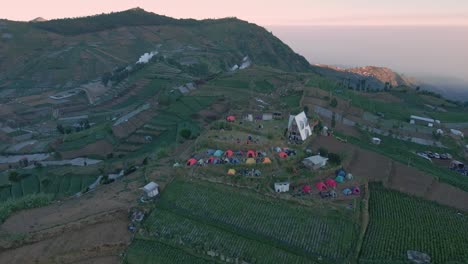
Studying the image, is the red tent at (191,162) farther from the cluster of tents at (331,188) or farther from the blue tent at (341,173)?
the blue tent at (341,173)

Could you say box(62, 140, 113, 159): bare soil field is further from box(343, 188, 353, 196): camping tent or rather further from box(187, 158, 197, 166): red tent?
box(343, 188, 353, 196): camping tent

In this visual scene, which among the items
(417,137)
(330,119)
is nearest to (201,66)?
(330,119)

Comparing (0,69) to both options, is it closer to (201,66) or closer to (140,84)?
(140,84)

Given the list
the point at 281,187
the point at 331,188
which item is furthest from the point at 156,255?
the point at 331,188

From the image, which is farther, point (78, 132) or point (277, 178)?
point (78, 132)

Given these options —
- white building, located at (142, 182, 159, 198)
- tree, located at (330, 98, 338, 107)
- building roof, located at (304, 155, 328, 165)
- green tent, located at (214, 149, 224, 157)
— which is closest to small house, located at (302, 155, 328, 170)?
building roof, located at (304, 155, 328, 165)

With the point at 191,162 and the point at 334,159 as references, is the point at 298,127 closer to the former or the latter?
the point at 334,159

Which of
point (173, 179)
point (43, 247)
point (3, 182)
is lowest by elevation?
point (3, 182)
